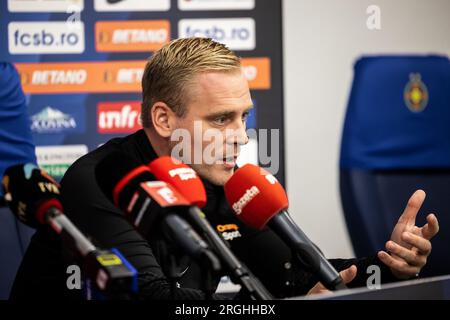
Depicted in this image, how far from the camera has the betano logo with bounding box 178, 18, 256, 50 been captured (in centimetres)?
293

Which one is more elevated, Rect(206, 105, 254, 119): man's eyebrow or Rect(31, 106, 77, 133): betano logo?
Rect(206, 105, 254, 119): man's eyebrow

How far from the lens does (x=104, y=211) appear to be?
1409mm

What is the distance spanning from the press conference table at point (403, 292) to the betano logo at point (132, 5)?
87.7 inches

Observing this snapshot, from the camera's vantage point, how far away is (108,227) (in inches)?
54.9

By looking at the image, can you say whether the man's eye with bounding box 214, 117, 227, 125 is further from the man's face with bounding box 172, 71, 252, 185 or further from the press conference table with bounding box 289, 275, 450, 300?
the press conference table with bounding box 289, 275, 450, 300

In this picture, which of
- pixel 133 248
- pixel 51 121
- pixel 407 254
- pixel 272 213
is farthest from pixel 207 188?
pixel 51 121

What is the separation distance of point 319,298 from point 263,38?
2298 millimetres

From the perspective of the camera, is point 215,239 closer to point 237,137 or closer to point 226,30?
point 237,137

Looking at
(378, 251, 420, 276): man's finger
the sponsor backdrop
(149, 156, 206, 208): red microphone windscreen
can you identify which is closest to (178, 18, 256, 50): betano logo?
the sponsor backdrop

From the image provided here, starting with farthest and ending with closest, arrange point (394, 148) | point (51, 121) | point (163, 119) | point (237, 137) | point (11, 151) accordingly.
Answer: point (51, 121), point (394, 148), point (11, 151), point (163, 119), point (237, 137)

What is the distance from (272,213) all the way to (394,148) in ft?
5.68

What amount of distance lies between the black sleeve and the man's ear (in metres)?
0.21
